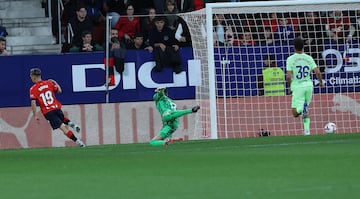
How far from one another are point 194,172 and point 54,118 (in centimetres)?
1050

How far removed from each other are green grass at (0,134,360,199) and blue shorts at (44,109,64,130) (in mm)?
3733

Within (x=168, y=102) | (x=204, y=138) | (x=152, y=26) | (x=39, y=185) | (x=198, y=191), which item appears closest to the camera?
(x=198, y=191)

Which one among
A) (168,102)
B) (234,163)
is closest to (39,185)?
(234,163)

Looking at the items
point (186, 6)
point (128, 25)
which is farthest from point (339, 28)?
point (128, 25)

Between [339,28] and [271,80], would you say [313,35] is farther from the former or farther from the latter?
[271,80]

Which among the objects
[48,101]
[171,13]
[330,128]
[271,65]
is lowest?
[330,128]

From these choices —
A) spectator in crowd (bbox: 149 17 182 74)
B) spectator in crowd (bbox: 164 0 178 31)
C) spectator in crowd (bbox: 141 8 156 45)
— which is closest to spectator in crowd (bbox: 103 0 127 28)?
spectator in crowd (bbox: 141 8 156 45)

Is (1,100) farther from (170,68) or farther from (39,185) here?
(39,185)

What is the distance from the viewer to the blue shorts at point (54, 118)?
78.8ft

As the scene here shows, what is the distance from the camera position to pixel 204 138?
993 inches

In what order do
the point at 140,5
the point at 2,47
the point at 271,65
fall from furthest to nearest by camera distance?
1. the point at 140,5
2. the point at 271,65
3. the point at 2,47

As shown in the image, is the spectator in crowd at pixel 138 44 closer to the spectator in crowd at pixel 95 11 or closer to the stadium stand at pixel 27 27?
the spectator in crowd at pixel 95 11

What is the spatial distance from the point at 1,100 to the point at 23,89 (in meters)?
0.53

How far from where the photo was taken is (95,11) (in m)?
28.1
